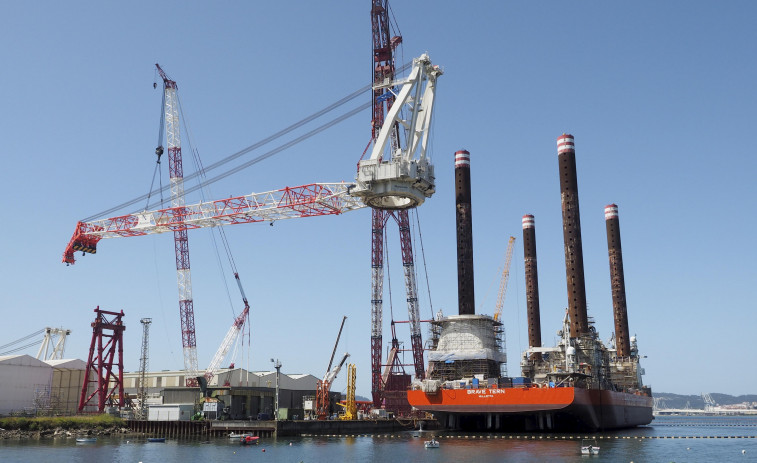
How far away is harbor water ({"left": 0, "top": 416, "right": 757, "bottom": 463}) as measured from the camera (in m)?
46.3

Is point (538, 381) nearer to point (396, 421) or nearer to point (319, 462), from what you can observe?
point (396, 421)

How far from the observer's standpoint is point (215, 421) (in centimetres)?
6869

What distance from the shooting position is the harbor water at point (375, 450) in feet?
152

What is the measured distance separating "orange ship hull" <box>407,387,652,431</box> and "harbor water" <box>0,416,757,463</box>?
186cm

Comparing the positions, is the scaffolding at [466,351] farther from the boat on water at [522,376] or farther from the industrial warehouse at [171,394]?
the industrial warehouse at [171,394]

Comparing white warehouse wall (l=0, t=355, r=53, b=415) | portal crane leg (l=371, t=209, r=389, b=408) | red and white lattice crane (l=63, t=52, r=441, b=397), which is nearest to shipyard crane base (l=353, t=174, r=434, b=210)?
red and white lattice crane (l=63, t=52, r=441, b=397)

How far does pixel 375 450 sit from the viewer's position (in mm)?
52312

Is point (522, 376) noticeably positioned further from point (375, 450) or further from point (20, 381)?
point (20, 381)

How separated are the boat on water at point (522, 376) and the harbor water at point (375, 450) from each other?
267 centimetres

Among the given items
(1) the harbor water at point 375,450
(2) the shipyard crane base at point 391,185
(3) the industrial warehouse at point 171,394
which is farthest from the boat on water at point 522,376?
(2) the shipyard crane base at point 391,185

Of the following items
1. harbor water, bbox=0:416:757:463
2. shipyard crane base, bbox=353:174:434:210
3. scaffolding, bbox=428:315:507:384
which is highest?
shipyard crane base, bbox=353:174:434:210

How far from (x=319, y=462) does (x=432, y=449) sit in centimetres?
1095

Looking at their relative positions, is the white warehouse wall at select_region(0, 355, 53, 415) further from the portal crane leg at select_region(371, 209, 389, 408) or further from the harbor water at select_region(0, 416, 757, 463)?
the portal crane leg at select_region(371, 209, 389, 408)

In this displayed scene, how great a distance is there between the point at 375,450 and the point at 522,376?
22671mm
